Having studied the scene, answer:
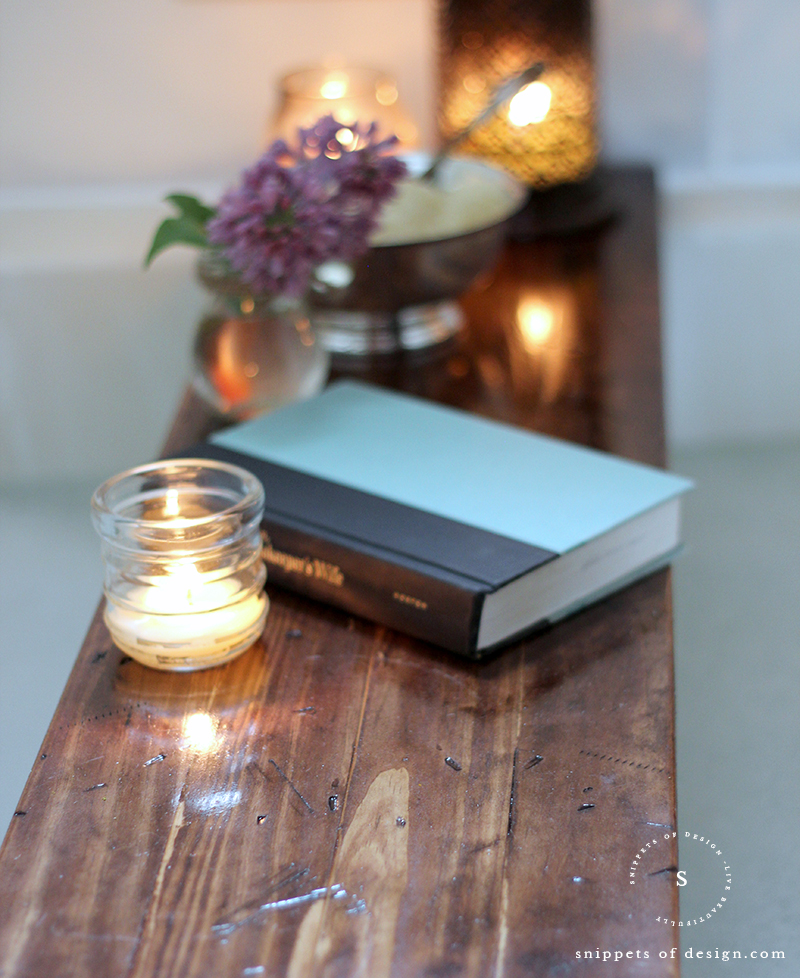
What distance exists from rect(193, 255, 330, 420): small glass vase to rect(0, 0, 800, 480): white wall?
0.46 metres

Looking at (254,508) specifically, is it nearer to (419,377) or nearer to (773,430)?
(419,377)

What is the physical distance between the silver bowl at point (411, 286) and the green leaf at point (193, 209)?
13 cm

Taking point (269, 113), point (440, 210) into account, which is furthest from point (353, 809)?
point (269, 113)

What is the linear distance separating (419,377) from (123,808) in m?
0.55

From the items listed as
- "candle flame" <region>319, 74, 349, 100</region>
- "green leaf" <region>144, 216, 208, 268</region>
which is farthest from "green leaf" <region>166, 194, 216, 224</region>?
"candle flame" <region>319, 74, 349, 100</region>

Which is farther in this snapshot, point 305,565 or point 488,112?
point 488,112

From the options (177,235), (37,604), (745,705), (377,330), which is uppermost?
(177,235)

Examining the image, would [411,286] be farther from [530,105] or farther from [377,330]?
[530,105]

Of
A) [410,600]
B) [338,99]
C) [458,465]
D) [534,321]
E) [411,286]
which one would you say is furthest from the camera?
[338,99]

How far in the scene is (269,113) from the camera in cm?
156

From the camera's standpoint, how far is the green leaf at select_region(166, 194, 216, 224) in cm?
83

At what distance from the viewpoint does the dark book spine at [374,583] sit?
60 cm

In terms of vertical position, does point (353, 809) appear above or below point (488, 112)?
below

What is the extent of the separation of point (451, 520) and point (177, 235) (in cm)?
33
